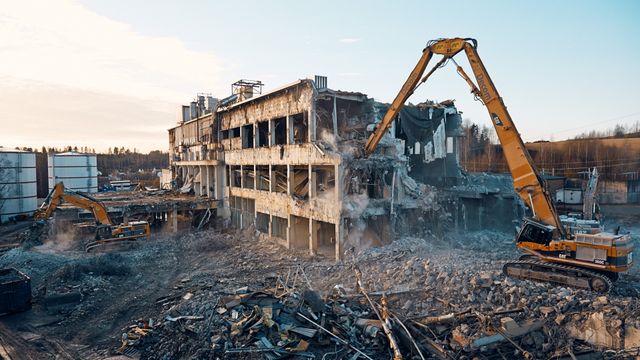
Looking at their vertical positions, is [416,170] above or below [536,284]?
above

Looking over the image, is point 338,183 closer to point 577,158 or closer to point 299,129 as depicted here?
point 299,129

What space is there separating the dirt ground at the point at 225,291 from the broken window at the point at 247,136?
7.95 m

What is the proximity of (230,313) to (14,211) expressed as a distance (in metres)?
26.7

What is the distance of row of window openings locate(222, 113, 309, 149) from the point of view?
19.8m

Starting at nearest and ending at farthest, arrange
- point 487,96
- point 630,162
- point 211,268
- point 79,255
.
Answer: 1. point 487,96
2. point 211,268
3. point 79,255
4. point 630,162

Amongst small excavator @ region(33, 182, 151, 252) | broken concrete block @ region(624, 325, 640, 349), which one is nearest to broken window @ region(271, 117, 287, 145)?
small excavator @ region(33, 182, 151, 252)

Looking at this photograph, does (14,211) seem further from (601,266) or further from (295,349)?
(601,266)

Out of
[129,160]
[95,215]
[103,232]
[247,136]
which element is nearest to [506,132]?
[247,136]

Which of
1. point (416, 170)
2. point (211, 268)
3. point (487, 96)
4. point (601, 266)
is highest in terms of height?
point (487, 96)

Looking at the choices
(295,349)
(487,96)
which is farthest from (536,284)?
(295,349)

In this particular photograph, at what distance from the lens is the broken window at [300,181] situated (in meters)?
18.9

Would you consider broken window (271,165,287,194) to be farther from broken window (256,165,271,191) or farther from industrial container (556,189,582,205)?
industrial container (556,189,582,205)

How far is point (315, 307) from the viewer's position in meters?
9.30

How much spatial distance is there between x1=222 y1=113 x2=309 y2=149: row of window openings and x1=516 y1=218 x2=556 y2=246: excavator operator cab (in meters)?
10.5
